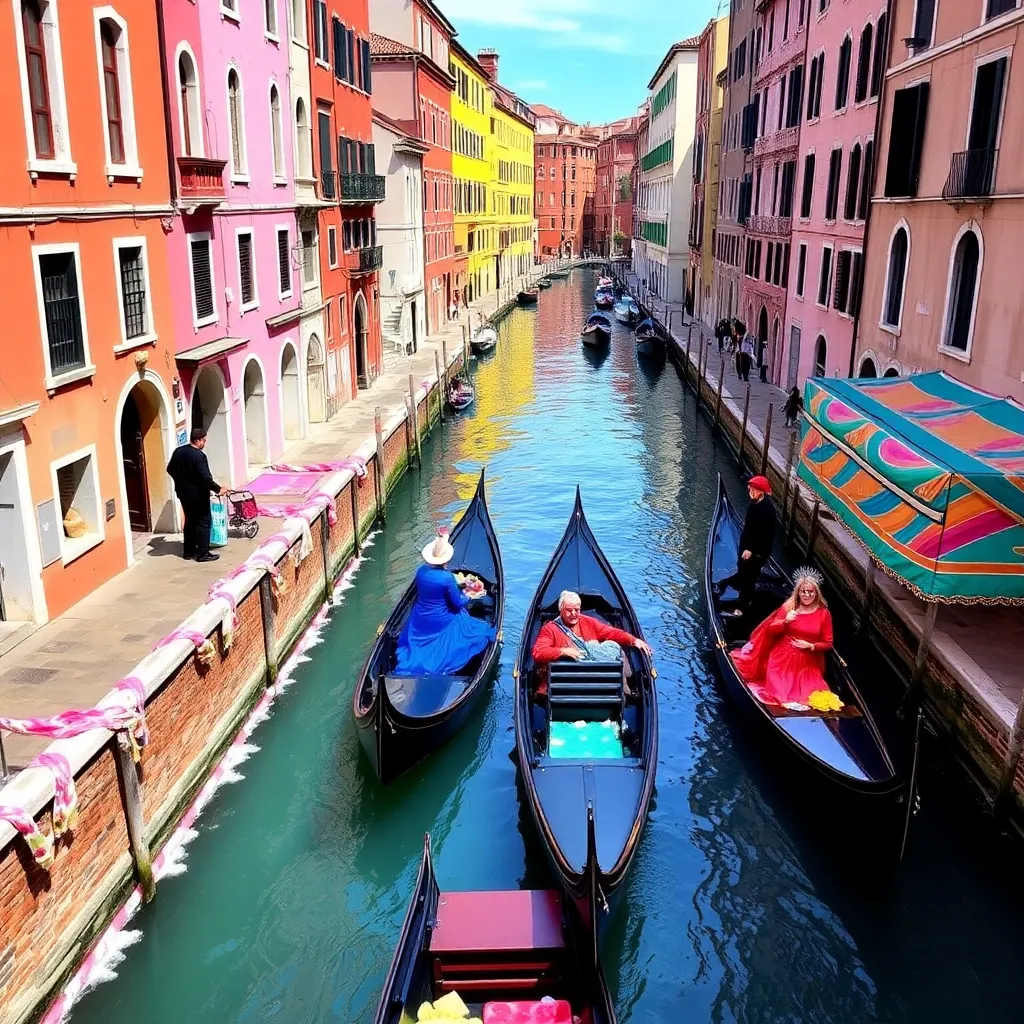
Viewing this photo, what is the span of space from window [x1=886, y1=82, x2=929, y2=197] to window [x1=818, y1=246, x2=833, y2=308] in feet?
15.1

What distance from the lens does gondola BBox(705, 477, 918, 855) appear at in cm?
711

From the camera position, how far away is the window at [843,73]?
1930 centimetres

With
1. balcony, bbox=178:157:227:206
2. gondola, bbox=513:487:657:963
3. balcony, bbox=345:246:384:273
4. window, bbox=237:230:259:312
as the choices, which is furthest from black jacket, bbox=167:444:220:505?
balcony, bbox=345:246:384:273

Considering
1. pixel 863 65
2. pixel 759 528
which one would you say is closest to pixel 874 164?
pixel 863 65

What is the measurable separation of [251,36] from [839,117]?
11876mm

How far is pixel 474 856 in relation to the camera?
7902 millimetres

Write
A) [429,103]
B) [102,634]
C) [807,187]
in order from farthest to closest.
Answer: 1. [429,103]
2. [807,187]
3. [102,634]

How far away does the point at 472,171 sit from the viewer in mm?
45719

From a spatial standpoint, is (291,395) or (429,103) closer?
(291,395)

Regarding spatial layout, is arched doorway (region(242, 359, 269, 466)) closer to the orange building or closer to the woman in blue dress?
the orange building

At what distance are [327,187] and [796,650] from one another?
15.6 metres

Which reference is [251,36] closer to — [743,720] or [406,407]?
[406,407]

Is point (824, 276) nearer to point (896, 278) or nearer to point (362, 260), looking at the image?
point (896, 278)

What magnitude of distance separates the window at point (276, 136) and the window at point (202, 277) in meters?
3.80
